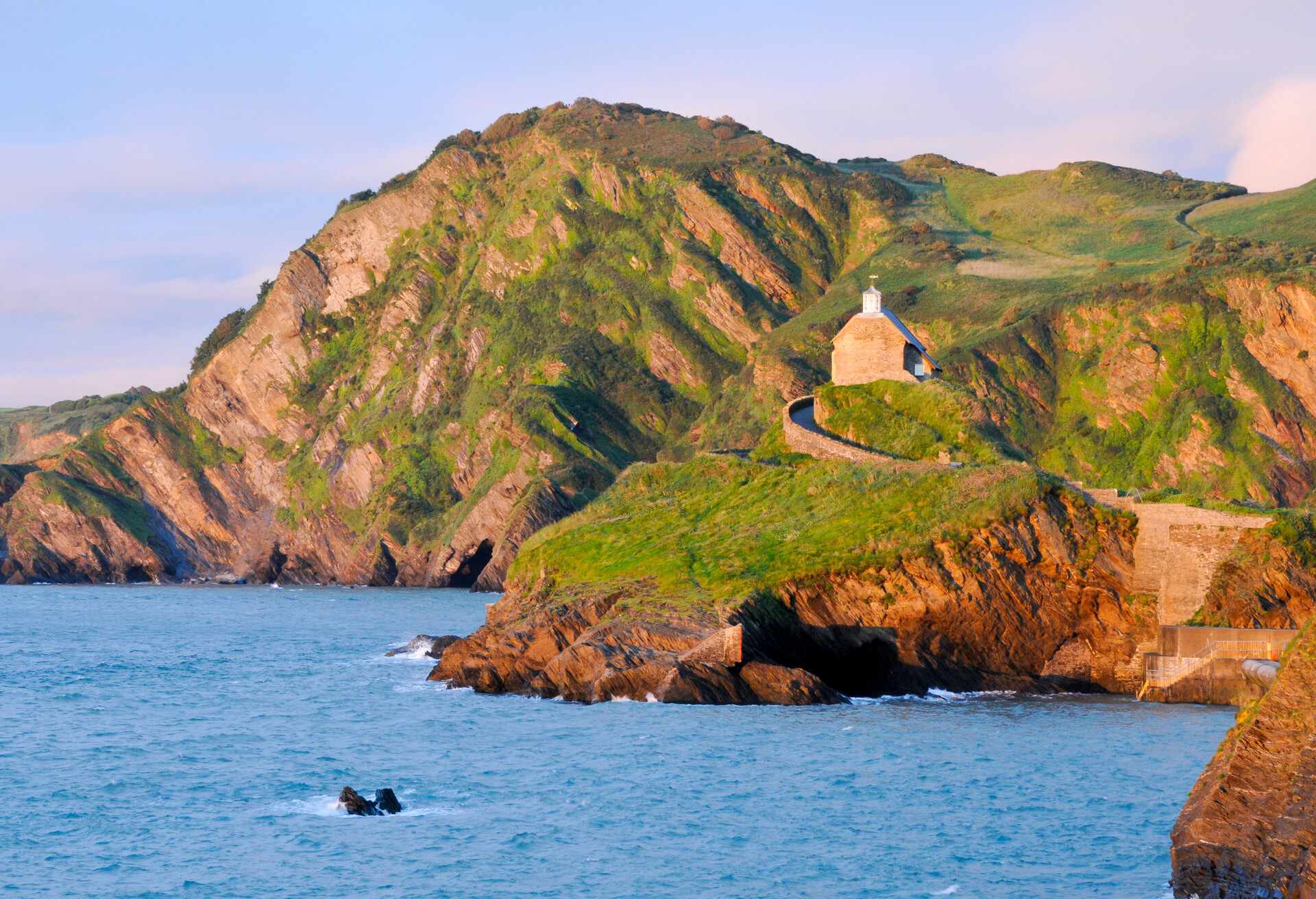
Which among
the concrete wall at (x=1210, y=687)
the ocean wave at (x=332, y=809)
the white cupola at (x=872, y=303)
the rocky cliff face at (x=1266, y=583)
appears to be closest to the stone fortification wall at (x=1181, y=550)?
the rocky cliff face at (x=1266, y=583)

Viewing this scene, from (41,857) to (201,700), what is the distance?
27700 millimetres

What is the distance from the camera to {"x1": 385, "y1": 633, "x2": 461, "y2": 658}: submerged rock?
75062 millimetres

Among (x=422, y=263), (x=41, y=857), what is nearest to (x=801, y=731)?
(x=41, y=857)

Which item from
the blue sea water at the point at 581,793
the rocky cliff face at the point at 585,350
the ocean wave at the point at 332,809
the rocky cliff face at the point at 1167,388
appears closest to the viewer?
the blue sea water at the point at 581,793

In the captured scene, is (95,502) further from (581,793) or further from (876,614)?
(581,793)

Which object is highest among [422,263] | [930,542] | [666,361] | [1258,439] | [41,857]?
[422,263]

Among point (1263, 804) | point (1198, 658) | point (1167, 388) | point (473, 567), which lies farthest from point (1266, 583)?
point (473, 567)

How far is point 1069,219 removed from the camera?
173m

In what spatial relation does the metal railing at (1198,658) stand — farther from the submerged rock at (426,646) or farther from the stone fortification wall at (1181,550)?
the submerged rock at (426,646)

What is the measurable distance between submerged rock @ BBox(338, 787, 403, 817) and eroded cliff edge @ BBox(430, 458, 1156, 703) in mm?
17191

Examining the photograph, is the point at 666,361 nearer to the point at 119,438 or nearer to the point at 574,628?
the point at 119,438

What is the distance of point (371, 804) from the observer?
38062 millimetres

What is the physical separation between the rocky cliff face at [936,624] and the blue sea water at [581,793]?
2.24 meters

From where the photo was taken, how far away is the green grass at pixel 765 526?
60000mm
